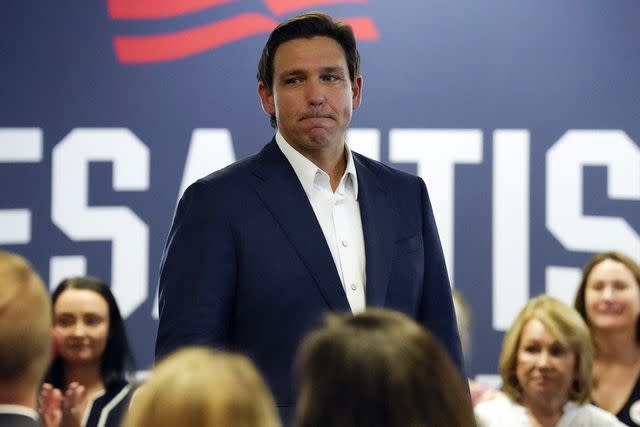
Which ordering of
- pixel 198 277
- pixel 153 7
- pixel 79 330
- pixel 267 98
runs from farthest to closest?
pixel 153 7 < pixel 79 330 < pixel 267 98 < pixel 198 277

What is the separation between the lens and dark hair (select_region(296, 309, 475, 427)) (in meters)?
1.32

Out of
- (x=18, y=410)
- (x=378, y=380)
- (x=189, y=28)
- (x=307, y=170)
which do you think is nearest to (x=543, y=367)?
(x=307, y=170)

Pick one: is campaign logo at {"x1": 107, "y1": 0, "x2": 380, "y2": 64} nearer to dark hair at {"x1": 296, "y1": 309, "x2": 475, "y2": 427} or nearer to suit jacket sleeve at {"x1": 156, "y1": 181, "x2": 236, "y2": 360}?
suit jacket sleeve at {"x1": 156, "y1": 181, "x2": 236, "y2": 360}

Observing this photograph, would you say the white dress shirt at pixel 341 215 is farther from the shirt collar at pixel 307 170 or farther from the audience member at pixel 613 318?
the audience member at pixel 613 318

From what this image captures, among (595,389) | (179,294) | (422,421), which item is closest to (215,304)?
(179,294)

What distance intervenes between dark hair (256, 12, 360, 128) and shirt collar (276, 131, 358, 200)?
0.45 feet

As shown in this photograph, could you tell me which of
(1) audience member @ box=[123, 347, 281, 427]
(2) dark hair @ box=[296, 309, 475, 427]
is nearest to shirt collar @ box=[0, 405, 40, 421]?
(1) audience member @ box=[123, 347, 281, 427]

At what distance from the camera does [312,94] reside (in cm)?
242

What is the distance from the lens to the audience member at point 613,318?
160 inches

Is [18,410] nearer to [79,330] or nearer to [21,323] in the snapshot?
[21,323]

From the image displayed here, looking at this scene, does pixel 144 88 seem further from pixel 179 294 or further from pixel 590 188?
pixel 179 294

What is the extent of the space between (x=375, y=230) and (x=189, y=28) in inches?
98.4

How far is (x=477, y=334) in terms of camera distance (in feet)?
15.6

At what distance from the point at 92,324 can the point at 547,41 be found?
2.29 m
